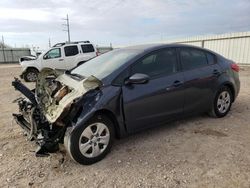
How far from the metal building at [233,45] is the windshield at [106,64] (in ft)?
49.7

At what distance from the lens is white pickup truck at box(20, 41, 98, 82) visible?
41.9 feet

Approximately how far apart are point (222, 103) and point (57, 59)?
981 centimetres

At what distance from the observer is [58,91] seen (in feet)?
12.1

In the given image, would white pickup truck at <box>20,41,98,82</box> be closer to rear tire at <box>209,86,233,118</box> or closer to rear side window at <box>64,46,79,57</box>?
rear side window at <box>64,46,79,57</box>

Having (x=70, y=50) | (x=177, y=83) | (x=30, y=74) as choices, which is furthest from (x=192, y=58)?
(x=30, y=74)

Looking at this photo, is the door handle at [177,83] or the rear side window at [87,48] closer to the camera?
the door handle at [177,83]

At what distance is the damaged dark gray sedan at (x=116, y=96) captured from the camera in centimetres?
332

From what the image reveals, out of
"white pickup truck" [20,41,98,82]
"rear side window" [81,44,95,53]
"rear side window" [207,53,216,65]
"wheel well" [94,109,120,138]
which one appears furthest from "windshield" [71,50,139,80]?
"rear side window" [81,44,95,53]

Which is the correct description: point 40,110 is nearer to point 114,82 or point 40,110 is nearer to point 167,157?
point 114,82

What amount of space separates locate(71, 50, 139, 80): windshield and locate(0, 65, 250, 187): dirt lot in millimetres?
1209

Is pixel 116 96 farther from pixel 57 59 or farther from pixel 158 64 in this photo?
pixel 57 59

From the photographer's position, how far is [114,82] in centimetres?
362

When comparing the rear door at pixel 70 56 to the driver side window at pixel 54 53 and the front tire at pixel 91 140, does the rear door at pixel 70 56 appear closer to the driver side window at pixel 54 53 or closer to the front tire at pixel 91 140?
the driver side window at pixel 54 53

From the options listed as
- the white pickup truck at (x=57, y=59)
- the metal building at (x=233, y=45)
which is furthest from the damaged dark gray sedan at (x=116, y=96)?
the metal building at (x=233, y=45)
